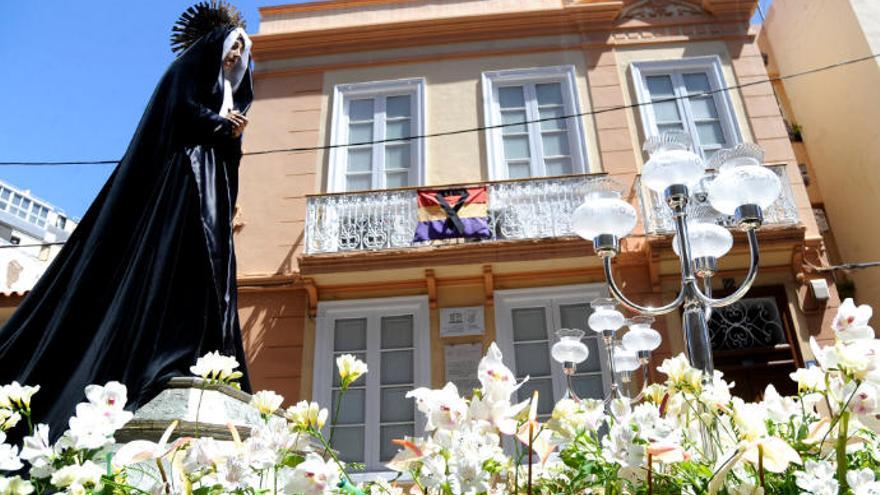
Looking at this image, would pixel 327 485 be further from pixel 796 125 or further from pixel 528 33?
pixel 796 125

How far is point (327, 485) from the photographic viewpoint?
100 cm

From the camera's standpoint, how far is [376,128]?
33.8 feet

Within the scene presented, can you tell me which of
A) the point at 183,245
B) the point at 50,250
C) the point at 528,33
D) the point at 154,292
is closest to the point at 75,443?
the point at 154,292

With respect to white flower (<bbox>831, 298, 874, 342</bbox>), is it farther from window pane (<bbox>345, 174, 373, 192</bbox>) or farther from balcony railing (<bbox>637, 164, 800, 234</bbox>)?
window pane (<bbox>345, 174, 373, 192</bbox>)

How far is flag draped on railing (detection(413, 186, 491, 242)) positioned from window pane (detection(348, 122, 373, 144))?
1849mm

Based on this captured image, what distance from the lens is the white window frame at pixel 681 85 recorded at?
978cm

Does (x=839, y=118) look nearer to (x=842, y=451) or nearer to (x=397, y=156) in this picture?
(x=397, y=156)

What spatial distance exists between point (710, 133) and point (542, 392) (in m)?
4.79

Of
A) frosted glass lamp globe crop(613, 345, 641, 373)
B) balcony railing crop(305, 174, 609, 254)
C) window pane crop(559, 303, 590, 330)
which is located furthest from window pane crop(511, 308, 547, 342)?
frosted glass lamp globe crop(613, 345, 641, 373)

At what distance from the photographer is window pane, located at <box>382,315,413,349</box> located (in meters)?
8.75

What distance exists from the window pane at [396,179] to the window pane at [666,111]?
3.92m

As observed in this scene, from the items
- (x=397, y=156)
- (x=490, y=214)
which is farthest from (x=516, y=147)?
(x=397, y=156)

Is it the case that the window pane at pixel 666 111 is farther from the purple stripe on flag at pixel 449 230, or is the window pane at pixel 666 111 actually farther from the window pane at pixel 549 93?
the purple stripe on flag at pixel 449 230

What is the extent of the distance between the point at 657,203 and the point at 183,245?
700 cm
